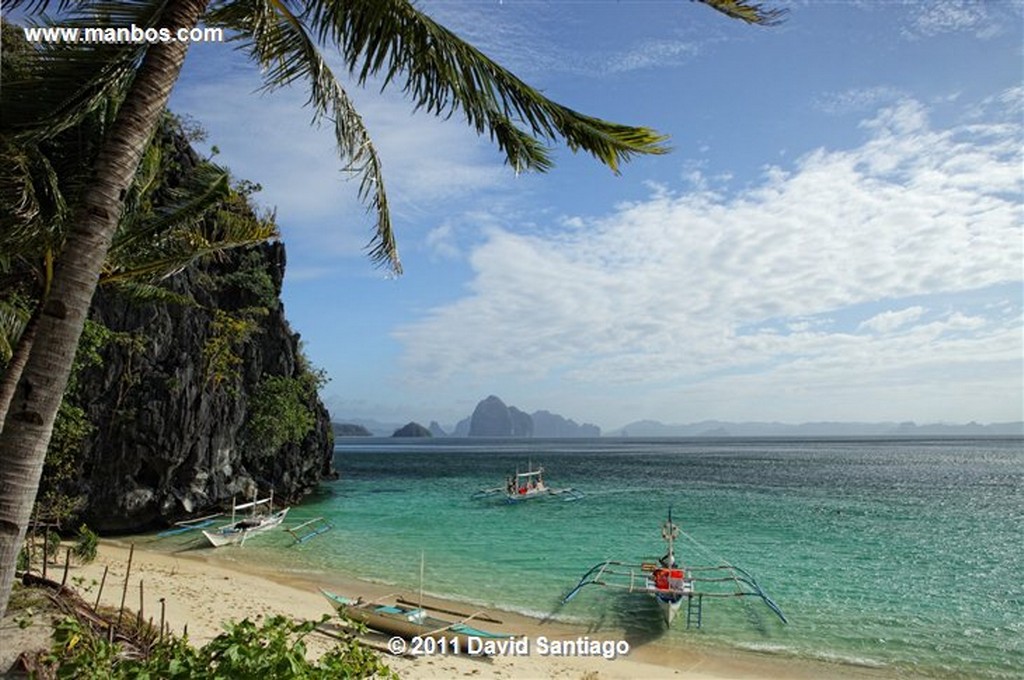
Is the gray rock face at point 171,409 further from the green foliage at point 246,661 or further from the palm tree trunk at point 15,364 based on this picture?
the green foliage at point 246,661

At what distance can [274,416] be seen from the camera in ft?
110

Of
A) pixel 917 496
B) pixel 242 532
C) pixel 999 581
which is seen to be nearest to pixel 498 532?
pixel 242 532

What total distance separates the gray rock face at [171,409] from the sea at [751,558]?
506 centimetres

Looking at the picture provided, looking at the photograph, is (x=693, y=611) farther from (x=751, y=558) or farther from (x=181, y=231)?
(x=181, y=231)

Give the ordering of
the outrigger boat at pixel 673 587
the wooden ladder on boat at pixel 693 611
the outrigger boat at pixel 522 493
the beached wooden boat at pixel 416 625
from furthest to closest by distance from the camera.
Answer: the outrigger boat at pixel 522 493 < the outrigger boat at pixel 673 587 < the wooden ladder on boat at pixel 693 611 < the beached wooden boat at pixel 416 625

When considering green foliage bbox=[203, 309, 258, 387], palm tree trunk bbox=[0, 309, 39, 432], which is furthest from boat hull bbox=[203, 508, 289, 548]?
palm tree trunk bbox=[0, 309, 39, 432]

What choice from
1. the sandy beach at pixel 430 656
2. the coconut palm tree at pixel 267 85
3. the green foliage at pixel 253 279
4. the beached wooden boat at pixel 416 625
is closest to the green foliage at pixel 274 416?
the green foliage at pixel 253 279

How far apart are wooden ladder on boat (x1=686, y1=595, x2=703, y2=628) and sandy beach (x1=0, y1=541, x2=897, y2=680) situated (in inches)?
64.1

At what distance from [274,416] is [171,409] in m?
8.43

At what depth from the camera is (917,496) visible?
4731cm

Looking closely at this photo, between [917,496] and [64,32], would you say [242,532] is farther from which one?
[917,496]

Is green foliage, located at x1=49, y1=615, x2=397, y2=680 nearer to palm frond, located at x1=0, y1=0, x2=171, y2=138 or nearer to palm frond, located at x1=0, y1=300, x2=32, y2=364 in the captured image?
palm frond, located at x1=0, y1=0, x2=171, y2=138

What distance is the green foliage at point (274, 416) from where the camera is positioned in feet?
108

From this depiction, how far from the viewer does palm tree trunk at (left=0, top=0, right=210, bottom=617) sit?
11.3 feet
